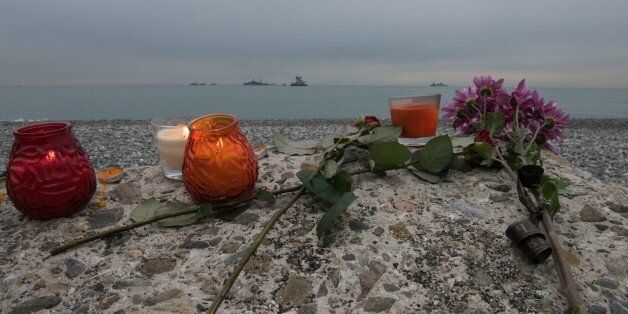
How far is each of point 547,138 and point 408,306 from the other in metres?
1.17

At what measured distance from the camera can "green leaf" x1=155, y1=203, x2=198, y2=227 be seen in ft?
4.36

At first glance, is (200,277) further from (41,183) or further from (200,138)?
(41,183)

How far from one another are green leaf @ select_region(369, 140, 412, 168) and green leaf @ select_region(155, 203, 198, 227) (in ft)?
2.46

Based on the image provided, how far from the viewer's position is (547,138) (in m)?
1.72

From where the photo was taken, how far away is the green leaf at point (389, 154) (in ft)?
5.06

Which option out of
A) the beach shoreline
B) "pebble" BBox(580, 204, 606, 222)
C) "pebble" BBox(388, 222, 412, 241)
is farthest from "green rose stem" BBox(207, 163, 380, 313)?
the beach shoreline

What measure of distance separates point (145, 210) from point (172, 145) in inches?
13.1

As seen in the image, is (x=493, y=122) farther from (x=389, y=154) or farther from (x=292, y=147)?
(x=292, y=147)

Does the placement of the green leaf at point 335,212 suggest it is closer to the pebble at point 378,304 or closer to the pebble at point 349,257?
the pebble at point 349,257

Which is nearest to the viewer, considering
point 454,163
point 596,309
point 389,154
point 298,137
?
point 596,309

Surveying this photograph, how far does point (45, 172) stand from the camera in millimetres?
1312

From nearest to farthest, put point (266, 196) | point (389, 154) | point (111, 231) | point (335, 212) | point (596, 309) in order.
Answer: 1. point (596, 309)
2. point (335, 212)
3. point (111, 231)
4. point (266, 196)
5. point (389, 154)

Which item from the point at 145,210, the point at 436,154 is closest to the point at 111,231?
the point at 145,210

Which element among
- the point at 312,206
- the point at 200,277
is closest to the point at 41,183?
the point at 200,277
